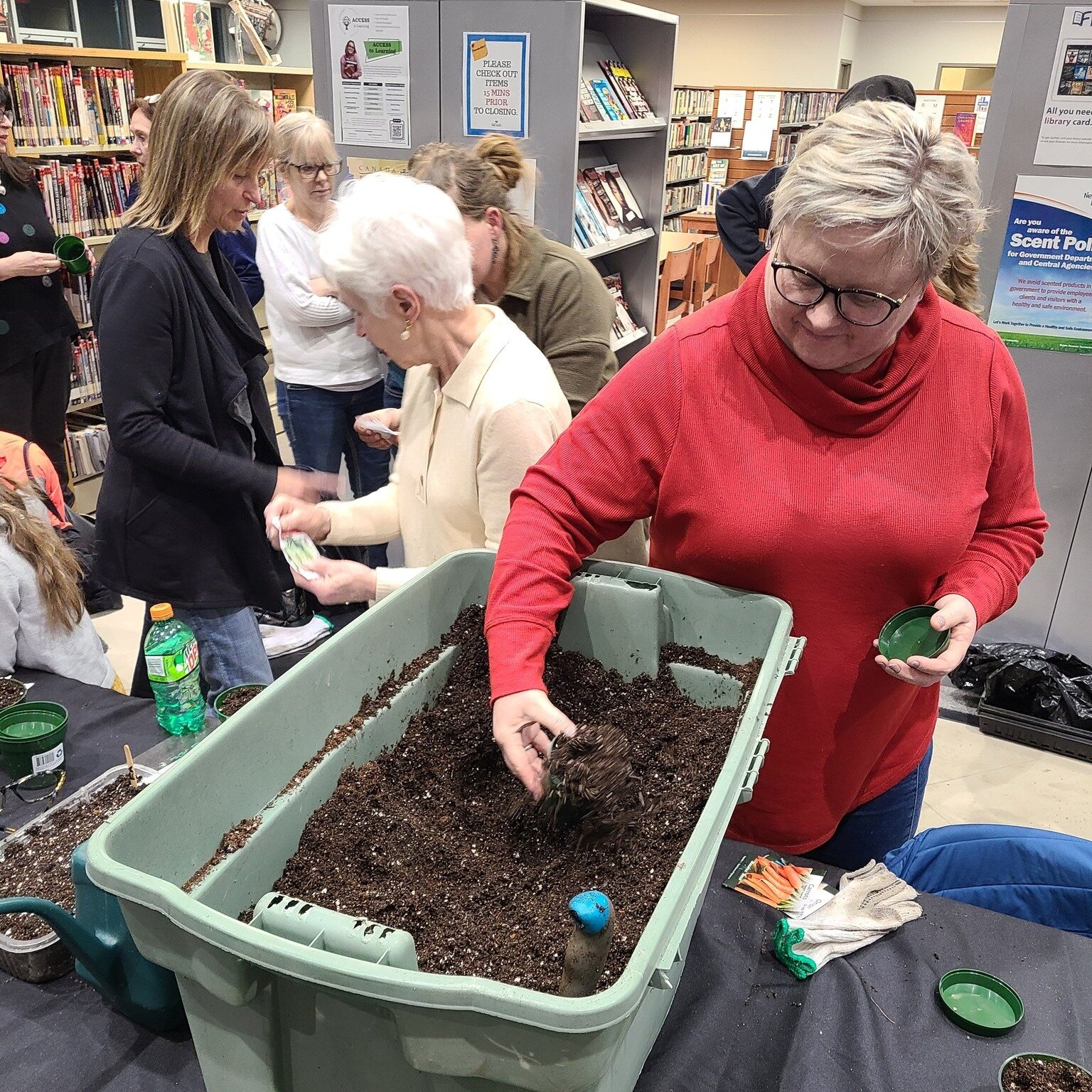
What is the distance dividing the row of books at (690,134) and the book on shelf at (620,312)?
4069mm

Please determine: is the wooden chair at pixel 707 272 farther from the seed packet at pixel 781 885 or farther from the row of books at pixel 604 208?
the seed packet at pixel 781 885

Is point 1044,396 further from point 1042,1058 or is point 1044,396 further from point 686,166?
point 686,166

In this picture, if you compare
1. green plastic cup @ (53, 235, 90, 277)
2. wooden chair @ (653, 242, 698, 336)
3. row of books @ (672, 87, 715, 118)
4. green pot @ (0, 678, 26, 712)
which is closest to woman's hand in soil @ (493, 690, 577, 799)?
green pot @ (0, 678, 26, 712)

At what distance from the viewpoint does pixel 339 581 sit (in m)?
1.47

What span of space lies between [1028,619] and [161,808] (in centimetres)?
344

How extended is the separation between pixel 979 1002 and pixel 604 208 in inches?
136

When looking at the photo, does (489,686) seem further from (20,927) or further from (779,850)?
(20,927)

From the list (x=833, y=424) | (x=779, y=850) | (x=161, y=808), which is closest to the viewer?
(x=161, y=808)

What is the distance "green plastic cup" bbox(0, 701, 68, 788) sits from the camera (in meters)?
1.51

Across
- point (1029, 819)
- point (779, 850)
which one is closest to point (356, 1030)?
point (779, 850)

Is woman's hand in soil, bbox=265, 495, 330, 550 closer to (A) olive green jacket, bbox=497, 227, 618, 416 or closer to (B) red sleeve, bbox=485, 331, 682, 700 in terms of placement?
(B) red sleeve, bbox=485, 331, 682, 700

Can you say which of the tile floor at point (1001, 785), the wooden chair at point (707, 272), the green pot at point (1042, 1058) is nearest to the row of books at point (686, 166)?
the wooden chair at point (707, 272)

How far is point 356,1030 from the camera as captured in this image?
72cm

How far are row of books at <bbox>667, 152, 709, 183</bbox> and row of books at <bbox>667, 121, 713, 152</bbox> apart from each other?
93mm
